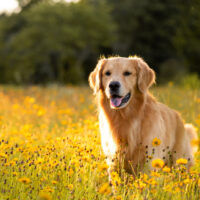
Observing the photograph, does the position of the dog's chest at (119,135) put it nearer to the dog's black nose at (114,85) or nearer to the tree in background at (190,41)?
the dog's black nose at (114,85)

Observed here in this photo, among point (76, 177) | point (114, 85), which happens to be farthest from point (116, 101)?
point (76, 177)

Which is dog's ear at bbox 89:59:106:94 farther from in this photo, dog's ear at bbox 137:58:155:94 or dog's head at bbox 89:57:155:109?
dog's ear at bbox 137:58:155:94

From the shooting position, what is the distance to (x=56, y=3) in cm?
2920

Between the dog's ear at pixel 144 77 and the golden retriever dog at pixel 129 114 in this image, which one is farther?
the dog's ear at pixel 144 77

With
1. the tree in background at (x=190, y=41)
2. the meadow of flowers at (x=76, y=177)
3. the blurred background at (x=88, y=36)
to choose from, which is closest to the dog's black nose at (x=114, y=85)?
the meadow of flowers at (x=76, y=177)

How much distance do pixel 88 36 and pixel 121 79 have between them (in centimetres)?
2688

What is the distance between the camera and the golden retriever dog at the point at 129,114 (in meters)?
3.30

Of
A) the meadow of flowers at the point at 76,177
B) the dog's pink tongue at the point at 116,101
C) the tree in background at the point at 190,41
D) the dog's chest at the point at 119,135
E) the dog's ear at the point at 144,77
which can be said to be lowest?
the meadow of flowers at the point at 76,177

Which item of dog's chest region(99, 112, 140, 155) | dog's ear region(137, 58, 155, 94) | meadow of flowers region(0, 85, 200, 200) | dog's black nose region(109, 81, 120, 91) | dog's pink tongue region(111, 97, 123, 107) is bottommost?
meadow of flowers region(0, 85, 200, 200)

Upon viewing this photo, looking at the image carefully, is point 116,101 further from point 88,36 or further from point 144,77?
point 88,36

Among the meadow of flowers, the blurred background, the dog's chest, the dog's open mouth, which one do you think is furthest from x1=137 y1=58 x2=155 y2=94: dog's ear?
the blurred background

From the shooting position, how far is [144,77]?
3.53 meters

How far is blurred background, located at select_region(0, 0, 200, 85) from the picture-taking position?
91.4 ft

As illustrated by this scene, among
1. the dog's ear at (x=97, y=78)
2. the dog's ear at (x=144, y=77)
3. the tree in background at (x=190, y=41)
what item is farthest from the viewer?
the tree in background at (x=190, y=41)
